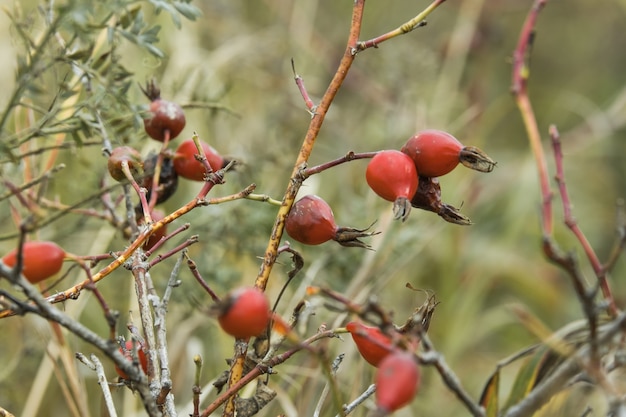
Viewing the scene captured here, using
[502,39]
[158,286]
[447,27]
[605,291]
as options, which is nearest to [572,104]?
[502,39]

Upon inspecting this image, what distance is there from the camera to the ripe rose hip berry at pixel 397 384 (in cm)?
49

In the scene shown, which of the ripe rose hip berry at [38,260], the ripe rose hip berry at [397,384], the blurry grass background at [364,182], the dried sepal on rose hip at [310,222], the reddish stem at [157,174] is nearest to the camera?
the ripe rose hip berry at [397,384]

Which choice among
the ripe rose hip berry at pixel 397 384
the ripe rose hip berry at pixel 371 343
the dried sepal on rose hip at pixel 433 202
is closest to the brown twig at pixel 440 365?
the ripe rose hip berry at pixel 397 384

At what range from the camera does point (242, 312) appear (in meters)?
0.53

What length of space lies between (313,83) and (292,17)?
397 mm

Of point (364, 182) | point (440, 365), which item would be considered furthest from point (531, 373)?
point (364, 182)

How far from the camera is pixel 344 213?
1834 mm

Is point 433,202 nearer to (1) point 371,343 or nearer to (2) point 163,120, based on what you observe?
(1) point 371,343

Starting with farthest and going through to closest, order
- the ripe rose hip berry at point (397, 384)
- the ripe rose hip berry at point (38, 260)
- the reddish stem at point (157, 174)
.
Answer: the reddish stem at point (157, 174)
the ripe rose hip berry at point (38, 260)
the ripe rose hip berry at point (397, 384)

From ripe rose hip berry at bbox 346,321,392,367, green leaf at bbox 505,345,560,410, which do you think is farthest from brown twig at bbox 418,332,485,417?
green leaf at bbox 505,345,560,410

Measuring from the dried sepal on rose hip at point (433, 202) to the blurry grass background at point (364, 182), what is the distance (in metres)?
0.42

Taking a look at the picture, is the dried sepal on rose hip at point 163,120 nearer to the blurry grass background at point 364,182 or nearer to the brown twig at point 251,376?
the blurry grass background at point 364,182

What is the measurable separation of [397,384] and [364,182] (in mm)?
1680

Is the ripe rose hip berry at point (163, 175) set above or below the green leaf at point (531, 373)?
above
